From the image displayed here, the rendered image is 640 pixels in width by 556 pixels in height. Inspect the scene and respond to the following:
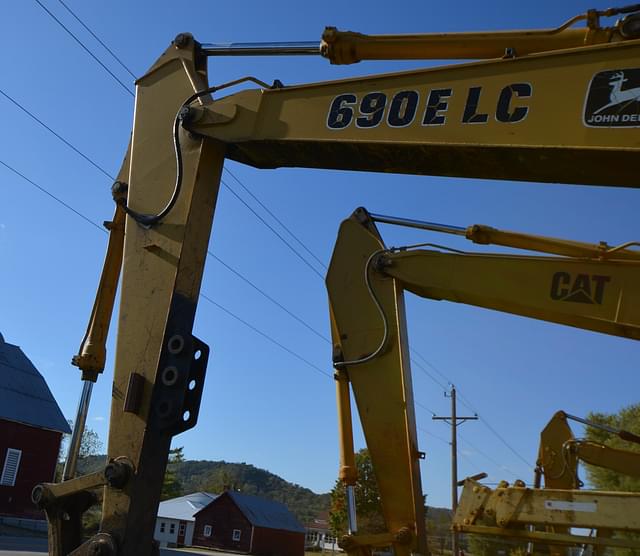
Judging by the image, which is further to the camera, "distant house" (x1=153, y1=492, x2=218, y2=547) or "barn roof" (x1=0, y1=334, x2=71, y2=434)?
"distant house" (x1=153, y1=492, x2=218, y2=547)

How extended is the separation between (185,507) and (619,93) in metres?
49.6

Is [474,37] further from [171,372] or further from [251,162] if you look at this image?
[171,372]

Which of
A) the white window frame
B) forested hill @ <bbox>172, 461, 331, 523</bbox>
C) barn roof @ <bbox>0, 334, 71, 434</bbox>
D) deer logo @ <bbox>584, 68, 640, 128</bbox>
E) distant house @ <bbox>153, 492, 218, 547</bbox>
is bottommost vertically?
distant house @ <bbox>153, 492, 218, 547</bbox>

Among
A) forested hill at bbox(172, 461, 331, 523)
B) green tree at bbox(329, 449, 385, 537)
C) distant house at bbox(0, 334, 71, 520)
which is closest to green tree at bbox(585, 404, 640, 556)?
green tree at bbox(329, 449, 385, 537)

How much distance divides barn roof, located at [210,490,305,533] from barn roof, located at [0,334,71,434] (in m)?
19.3

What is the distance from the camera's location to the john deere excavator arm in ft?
12.7

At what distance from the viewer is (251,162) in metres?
4.94

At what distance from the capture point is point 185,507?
49.2 m

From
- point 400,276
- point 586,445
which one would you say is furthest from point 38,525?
point 400,276

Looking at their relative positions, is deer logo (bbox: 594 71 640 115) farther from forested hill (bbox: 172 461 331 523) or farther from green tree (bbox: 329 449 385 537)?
forested hill (bbox: 172 461 331 523)

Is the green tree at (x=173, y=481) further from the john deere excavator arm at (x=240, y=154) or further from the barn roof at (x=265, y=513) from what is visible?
the john deere excavator arm at (x=240, y=154)

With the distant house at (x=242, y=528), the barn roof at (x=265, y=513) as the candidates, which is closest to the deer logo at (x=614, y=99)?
the distant house at (x=242, y=528)

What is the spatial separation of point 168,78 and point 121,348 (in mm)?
2054

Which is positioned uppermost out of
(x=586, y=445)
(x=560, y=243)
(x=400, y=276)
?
(x=560, y=243)
